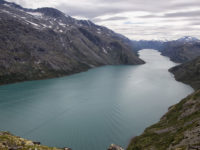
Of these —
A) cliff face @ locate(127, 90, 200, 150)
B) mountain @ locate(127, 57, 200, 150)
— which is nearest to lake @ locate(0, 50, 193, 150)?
mountain @ locate(127, 57, 200, 150)

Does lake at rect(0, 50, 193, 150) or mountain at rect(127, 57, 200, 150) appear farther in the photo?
lake at rect(0, 50, 193, 150)

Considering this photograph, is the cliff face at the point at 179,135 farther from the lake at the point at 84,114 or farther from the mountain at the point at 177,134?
the lake at the point at 84,114

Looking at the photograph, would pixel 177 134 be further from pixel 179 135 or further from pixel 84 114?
pixel 84 114

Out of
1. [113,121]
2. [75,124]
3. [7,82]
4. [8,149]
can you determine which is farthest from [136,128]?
[7,82]

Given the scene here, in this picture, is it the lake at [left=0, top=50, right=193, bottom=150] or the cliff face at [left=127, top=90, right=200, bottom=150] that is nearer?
the cliff face at [left=127, top=90, right=200, bottom=150]

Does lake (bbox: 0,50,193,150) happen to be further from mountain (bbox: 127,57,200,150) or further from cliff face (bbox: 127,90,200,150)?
cliff face (bbox: 127,90,200,150)

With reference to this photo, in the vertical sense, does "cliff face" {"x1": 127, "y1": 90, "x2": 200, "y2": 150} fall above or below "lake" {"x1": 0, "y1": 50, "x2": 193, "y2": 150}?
above

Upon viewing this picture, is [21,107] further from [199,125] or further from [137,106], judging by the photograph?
[199,125]

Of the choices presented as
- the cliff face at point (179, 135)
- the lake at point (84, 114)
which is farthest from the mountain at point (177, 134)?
the lake at point (84, 114)
